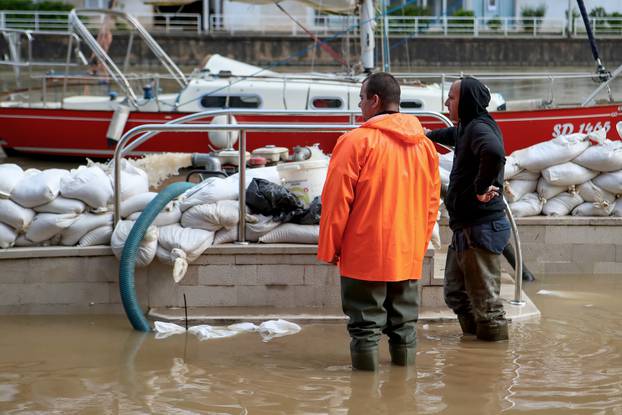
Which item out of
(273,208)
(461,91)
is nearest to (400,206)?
(461,91)

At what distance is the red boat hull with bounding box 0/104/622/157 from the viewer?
1819 centimetres

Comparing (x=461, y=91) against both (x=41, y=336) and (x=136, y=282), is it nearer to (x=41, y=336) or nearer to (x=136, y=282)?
(x=136, y=282)

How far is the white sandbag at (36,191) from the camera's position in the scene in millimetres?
7145

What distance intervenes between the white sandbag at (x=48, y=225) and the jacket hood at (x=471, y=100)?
286 centimetres

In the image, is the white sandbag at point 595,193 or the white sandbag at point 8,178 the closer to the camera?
the white sandbag at point 8,178

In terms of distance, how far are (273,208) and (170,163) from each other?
6.07 meters

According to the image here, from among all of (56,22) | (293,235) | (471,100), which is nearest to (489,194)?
(471,100)

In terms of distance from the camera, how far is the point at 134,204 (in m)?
7.38

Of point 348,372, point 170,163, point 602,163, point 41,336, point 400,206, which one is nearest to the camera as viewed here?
point 400,206

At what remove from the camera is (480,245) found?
20.6 ft

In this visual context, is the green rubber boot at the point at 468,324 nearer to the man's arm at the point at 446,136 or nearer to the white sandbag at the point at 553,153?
the man's arm at the point at 446,136

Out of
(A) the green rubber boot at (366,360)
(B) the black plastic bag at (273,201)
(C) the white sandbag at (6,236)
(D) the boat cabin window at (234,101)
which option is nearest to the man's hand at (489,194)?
(A) the green rubber boot at (366,360)

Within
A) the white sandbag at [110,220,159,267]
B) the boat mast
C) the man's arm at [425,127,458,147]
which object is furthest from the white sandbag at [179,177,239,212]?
the boat mast

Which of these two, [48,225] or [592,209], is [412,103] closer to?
[592,209]
